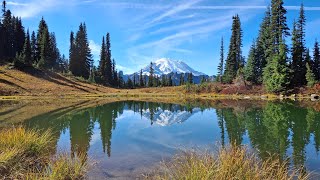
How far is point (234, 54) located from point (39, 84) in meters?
47.9

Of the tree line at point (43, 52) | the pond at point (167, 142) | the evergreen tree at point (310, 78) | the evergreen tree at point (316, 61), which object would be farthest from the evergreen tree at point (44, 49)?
the pond at point (167, 142)

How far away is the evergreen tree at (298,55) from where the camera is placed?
227 ft

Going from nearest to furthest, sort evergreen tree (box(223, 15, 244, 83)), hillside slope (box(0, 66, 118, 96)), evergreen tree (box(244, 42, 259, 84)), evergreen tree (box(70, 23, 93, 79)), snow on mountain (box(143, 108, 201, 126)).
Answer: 1. snow on mountain (box(143, 108, 201, 126))
2. hillside slope (box(0, 66, 118, 96))
3. evergreen tree (box(244, 42, 259, 84))
4. evergreen tree (box(223, 15, 244, 83))
5. evergreen tree (box(70, 23, 93, 79))

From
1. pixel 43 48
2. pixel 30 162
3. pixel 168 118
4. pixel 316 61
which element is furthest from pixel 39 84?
pixel 30 162

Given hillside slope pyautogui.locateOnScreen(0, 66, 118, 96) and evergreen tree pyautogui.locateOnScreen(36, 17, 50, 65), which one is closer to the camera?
hillside slope pyautogui.locateOnScreen(0, 66, 118, 96)

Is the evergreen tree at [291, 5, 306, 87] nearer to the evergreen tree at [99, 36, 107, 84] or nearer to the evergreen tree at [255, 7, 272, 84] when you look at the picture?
the evergreen tree at [255, 7, 272, 84]

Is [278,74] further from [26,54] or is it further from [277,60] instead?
[26,54]

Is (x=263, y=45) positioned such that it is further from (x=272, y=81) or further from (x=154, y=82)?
(x=154, y=82)

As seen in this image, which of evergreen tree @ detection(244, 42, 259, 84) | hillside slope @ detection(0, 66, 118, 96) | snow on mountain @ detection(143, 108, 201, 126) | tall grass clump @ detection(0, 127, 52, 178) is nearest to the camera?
tall grass clump @ detection(0, 127, 52, 178)

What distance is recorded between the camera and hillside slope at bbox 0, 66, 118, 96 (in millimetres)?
70875

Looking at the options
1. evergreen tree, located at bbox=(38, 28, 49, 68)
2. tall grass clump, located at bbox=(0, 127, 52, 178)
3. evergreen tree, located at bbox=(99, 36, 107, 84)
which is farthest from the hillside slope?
tall grass clump, located at bbox=(0, 127, 52, 178)

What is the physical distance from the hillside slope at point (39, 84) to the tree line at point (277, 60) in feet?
115

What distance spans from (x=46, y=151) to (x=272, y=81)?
58.8 meters

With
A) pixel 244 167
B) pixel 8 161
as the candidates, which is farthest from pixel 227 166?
pixel 8 161
